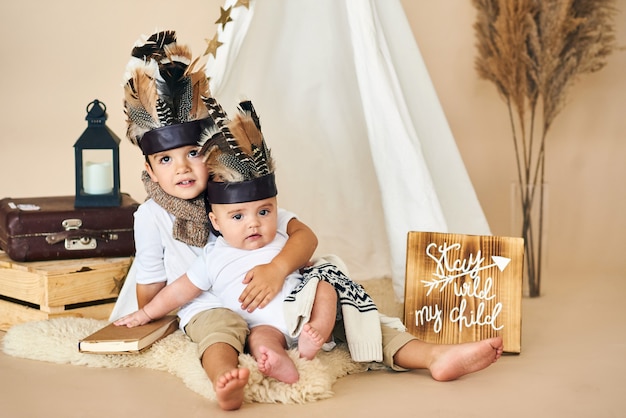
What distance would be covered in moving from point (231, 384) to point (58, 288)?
97 cm

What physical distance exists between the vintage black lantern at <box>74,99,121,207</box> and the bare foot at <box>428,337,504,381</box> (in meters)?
1.25

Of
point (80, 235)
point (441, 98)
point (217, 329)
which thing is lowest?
point (217, 329)

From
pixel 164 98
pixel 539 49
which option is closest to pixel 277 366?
pixel 164 98

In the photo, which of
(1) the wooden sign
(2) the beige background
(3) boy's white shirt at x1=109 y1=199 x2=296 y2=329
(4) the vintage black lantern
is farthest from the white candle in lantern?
(2) the beige background

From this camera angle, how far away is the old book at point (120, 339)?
85.5 inches

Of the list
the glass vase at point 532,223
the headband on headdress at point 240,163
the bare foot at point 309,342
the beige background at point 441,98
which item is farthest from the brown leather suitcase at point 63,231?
the glass vase at point 532,223

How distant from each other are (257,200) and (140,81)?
0.49 m

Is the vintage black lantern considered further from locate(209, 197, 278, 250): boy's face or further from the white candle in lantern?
locate(209, 197, 278, 250): boy's face

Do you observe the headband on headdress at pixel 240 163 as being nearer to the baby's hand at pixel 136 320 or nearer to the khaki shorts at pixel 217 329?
the khaki shorts at pixel 217 329

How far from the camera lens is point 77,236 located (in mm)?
2629

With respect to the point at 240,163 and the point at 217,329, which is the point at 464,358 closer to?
the point at 217,329

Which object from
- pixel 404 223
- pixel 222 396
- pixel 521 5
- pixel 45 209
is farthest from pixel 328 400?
pixel 521 5

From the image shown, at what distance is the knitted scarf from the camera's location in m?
2.34

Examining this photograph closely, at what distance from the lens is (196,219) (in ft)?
7.71
